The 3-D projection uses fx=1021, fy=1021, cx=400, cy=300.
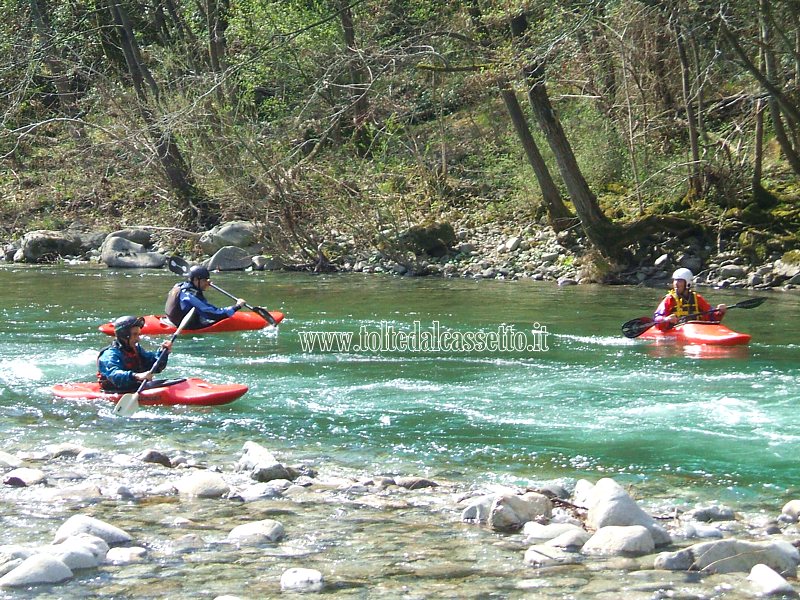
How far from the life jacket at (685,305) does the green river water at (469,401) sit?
67 centimetres

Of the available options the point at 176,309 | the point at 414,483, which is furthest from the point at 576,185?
the point at 414,483

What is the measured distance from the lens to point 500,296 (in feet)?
47.8

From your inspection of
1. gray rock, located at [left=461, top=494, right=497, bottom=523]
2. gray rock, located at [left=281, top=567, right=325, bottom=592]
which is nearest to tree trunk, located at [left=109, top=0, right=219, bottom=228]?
gray rock, located at [left=461, top=494, right=497, bottom=523]

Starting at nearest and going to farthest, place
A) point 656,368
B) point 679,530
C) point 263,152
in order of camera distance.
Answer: point 679,530, point 656,368, point 263,152

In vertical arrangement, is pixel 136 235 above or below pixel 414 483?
above

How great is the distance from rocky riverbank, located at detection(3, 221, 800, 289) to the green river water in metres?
1.83

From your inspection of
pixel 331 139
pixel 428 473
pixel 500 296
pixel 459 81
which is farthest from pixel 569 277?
pixel 428 473

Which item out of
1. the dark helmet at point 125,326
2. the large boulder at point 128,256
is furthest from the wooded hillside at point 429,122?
the dark helmet at point 125,326

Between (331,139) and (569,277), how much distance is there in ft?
19.6

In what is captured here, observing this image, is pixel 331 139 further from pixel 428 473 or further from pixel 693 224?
pixel 428 473

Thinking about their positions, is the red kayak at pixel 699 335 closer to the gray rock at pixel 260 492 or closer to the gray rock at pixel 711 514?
the gray rock at pixel 711 514

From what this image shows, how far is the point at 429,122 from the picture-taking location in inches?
887

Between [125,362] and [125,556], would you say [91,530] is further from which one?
[125,362]

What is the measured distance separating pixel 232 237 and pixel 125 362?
11.5 m
